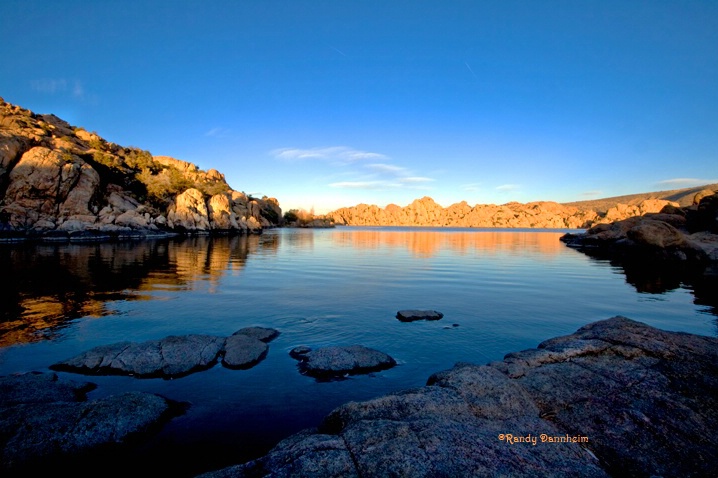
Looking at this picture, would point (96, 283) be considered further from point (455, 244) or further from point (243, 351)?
point (455, 244)

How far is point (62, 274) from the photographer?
26.8 metres

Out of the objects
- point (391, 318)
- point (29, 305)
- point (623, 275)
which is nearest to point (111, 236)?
point (29, 305)

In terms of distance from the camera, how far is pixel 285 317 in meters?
16.4

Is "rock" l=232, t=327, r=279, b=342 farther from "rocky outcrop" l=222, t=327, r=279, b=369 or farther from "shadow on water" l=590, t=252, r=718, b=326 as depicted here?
"shadow on water" l=590, t=252, r=718, b=326

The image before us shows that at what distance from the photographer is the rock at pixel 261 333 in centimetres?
1320

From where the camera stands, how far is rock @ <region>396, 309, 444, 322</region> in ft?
52.5

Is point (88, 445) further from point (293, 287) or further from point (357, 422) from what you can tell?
point (293, 287)

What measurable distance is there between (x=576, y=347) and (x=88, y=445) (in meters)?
11.0

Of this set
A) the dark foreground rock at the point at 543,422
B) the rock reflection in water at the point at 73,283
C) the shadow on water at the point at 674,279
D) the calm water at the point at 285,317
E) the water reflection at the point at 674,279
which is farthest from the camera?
the water reflection at the point at 674,279

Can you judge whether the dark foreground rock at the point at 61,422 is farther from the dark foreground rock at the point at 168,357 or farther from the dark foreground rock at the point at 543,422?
the dark foreground rock at the point at 543,422

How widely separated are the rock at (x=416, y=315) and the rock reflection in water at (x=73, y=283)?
46.5ft

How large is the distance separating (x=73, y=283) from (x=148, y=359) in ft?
61.1

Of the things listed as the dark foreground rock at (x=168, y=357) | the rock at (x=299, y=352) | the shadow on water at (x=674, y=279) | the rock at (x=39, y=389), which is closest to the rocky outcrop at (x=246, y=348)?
the dark foreground rock at (x=168, y=357)

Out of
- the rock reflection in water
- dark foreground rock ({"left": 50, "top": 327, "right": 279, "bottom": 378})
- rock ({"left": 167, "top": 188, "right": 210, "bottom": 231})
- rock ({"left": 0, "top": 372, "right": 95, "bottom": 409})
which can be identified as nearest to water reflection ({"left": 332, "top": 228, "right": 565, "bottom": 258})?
the rock reflection in water
